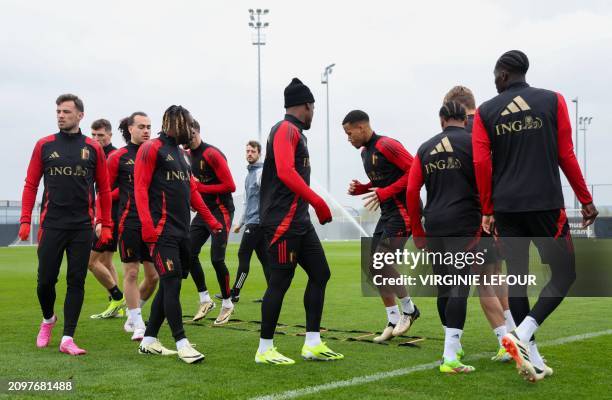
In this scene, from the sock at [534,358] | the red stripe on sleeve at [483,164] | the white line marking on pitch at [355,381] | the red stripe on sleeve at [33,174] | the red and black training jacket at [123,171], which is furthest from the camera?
the red and black training jacket at [123,171]

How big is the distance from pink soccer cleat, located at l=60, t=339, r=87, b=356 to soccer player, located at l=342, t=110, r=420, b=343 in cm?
279

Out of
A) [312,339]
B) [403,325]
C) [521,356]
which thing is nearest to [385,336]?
[403,325]

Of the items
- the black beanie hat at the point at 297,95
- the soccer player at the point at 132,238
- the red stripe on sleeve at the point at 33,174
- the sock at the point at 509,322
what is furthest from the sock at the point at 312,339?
the red stripe on sleeve at the point at 33,174

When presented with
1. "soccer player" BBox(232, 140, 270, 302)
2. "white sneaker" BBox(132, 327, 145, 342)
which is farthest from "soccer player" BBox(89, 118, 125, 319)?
"white sneaker" BBox(132, 327, 145, 342)

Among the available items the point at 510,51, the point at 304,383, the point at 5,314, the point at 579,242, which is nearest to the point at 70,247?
the point at 304,383

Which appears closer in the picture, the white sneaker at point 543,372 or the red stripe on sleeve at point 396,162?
the white sneaker at point 543,372

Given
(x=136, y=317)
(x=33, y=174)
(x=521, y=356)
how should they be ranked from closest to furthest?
1. (x=521, y=356)
2. (x=33, y=174)
3. (x=136, y=317)

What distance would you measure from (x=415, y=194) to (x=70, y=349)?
11.1 feet

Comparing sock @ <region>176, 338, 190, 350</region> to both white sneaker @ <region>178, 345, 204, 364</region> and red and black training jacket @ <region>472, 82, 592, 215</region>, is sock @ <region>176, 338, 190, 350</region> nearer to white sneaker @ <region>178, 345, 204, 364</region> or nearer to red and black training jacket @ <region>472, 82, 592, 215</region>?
white sneaker @ <region>178, 345, 204, 364</region>

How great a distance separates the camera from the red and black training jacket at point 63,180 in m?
6.48

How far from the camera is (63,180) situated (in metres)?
6.53

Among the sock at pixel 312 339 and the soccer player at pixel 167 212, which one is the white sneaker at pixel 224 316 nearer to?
the soccer player at pixel 167 212

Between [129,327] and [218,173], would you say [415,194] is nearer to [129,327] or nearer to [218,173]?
[218,173]

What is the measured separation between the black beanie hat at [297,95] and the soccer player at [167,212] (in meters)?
0.93
